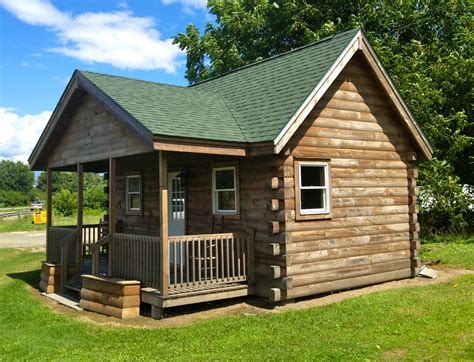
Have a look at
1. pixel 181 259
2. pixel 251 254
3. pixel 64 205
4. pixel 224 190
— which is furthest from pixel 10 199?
pixel 181 259

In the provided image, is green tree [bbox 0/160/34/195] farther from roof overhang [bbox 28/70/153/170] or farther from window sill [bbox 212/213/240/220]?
window sill [bbox 212/213/240/220]

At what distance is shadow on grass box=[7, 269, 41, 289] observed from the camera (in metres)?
14.2

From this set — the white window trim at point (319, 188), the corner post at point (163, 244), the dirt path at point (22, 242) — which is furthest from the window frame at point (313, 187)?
the dirt path at point (22, 242)

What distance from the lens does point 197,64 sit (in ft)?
106

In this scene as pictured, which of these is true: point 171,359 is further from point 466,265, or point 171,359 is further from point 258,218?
point 466,265

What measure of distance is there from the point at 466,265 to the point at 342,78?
23.7 feet

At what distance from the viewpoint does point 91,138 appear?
40.3 feet

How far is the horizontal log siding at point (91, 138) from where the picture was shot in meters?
10.6

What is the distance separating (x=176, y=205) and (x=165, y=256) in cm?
458

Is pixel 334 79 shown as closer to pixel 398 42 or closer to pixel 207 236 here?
pixel 207 236

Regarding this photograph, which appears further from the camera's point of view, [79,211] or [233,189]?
[79,211]

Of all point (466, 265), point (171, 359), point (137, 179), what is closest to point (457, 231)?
point (466, 265)

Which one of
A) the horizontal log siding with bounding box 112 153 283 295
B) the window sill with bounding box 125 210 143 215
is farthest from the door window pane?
the horizontal log siding with bounding box 112 153 283 295

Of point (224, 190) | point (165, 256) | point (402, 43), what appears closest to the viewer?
point (165, 256)
